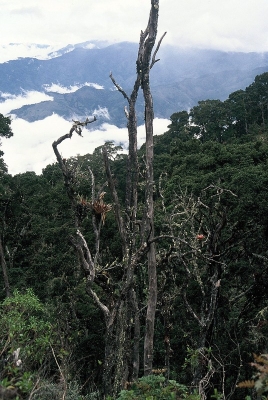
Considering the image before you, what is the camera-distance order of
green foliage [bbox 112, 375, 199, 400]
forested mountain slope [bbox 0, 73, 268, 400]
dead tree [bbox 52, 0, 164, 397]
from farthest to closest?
1. forested mountain slope [bbox 0, 73, 268, 400]
2. dead tree [bbox 52, 0, 164, 397]
3. green foliage [bbox 112, 375, 199, 400]

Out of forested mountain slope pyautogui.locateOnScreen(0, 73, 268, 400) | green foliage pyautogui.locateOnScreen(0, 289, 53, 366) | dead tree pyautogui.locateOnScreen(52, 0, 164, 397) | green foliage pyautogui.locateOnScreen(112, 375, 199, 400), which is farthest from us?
forested mountain slope pyautogui.locateOnScreen(0, 73, 268, 400)

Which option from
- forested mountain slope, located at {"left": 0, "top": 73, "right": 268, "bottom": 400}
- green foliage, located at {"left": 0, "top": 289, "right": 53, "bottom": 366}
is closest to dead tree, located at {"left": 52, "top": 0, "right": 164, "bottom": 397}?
forested mountain slope, located at {"left": 0, "top": 73, "right": 268, "bottom": 400}

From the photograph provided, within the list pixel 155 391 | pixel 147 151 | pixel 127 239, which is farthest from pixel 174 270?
pixel 155 391

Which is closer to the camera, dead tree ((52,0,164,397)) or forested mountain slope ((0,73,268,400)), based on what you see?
dead tree ((52,0,164,397))

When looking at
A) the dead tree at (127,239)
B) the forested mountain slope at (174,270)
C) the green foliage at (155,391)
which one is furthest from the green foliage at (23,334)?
the green foliage at (155,391)

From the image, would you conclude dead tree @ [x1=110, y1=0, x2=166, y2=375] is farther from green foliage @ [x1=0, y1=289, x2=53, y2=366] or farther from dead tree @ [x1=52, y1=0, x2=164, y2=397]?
green foliage @ [x1=0, y1=289, x2=53, y2=366]

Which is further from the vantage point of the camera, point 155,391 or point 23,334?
point 23,334

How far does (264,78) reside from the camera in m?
39.6

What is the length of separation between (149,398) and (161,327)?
1005 cm

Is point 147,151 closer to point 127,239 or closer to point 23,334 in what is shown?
point 127,239

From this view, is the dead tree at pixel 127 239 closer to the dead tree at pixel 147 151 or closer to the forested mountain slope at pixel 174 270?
the dead tree at pixel 147 151

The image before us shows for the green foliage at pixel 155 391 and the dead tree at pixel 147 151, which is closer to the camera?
the green foliage at pixel 155 391

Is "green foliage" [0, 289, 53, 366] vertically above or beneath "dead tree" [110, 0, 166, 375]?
beneath

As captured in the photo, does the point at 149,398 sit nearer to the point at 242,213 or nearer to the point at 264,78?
the point at 242,213
